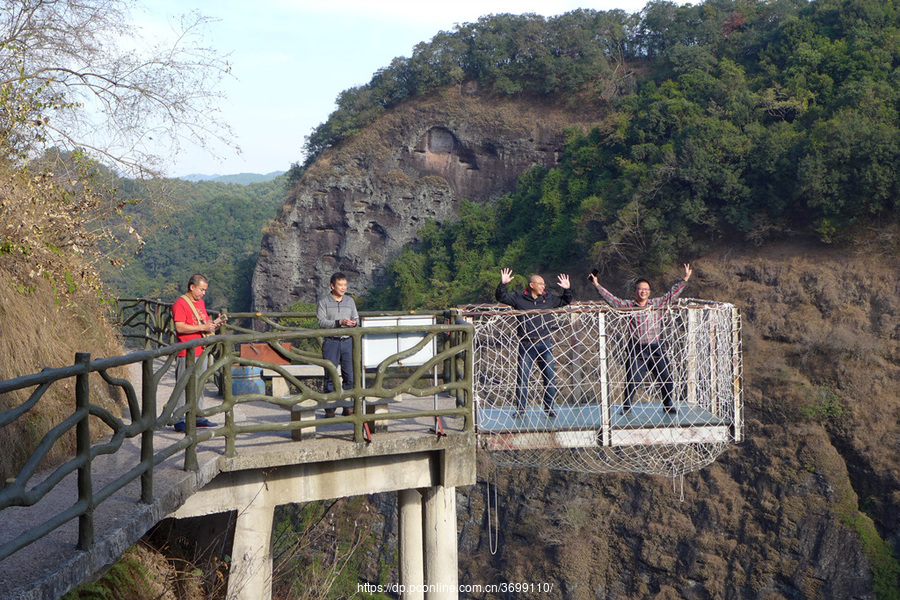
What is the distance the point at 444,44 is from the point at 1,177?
41.9 metres

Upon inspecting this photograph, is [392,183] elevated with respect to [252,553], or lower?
elevated

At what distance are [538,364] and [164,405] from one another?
144 inches

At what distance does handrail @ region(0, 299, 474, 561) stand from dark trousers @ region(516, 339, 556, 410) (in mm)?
795

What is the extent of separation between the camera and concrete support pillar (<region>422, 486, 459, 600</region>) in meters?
6.68

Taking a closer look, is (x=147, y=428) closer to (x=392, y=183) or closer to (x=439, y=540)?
(x=439, y=540)

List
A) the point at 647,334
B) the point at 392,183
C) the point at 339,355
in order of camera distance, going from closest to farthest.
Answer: the point at 339,355 < the point at 647,334 < the point at 392,183

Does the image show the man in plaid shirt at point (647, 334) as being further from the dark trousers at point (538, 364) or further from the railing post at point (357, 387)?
the railing post at point (357, 387)

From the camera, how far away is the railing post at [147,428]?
13.9ft

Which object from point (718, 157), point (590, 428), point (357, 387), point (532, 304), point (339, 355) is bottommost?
point (590, 428)

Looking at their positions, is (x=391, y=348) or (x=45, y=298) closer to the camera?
(x=391, y=348)

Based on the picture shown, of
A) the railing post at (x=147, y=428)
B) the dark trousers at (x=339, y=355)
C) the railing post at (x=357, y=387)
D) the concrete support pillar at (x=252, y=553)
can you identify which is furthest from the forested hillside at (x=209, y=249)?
the railing post at (x=147, y=428)

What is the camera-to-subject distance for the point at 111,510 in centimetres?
416

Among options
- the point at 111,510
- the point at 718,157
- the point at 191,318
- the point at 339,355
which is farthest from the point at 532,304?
the point at 718,157

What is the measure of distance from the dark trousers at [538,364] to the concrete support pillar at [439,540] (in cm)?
136
